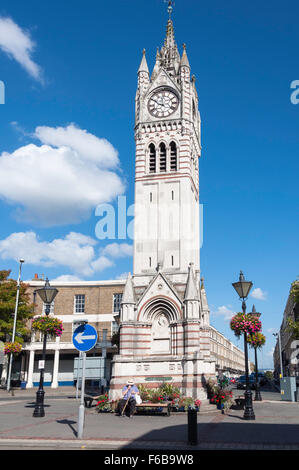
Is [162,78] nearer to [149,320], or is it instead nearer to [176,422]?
[149,320]

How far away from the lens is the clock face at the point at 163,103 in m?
33.4

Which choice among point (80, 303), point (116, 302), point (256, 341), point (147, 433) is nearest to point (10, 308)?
point (80, 303)

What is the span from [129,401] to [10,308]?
27.8 meters

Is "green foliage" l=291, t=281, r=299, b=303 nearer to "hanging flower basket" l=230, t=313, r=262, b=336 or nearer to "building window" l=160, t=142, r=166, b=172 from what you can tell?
"building window" l=160, t=142, r=166, b=172

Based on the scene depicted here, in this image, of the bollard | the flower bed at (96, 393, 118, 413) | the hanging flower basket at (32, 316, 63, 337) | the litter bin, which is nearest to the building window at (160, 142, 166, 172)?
the hanging flower basket at (32, 316, 63, 337)

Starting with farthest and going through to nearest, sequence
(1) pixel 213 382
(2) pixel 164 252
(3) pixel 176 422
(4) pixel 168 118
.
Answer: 1. (4) pixel 168 118
2. (2) pixel 164 252
3. (1) pixel 213 382
4. (3) pixel 176 422

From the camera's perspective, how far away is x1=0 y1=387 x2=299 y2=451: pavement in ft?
38.2

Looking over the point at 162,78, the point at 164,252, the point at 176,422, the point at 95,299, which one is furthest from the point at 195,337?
the point at 95,299

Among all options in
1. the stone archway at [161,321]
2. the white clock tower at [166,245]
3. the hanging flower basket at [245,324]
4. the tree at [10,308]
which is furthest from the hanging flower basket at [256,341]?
the tree at [10,308]

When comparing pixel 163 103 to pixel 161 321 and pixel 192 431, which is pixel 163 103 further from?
pixel 192 431

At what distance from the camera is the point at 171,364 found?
25.8 metres

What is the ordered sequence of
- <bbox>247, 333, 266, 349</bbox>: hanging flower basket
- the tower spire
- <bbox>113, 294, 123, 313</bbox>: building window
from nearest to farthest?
<bbox>247, 333, 266, 349</bbox>: hanging flower basket
the tower spire
<bbox>113, 294, 123, 313</bbox>: building window

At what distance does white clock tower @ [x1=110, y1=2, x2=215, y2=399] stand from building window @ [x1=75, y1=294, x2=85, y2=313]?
2020cm
